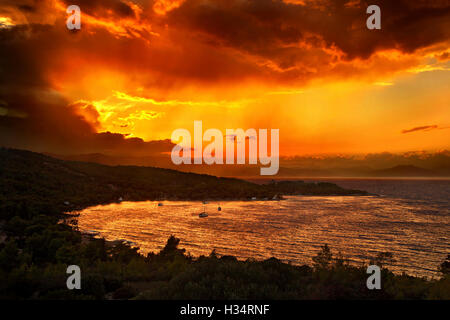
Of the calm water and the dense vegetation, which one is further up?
the dense vegetation

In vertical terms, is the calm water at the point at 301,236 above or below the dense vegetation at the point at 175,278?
below

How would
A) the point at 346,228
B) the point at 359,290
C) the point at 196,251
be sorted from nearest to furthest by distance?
the point at 359,290
the point at 196,251
the point at 346,228

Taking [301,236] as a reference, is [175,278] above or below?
above

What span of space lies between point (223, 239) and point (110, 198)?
386 feet

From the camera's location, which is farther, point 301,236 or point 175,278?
point 301,236

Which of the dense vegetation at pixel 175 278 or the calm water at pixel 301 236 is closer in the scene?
the dense vegetation at pixel 175 278

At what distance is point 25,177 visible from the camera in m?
130

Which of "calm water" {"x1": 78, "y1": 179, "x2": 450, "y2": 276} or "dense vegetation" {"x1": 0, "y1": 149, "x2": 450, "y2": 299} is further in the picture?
"calm water" {"x1": 78, "y1": 179, "x2": 450, "y2": 276}

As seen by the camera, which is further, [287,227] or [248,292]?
[287,227]

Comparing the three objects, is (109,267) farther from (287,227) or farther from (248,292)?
(287,227)

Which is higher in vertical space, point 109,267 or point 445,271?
point 109,267
